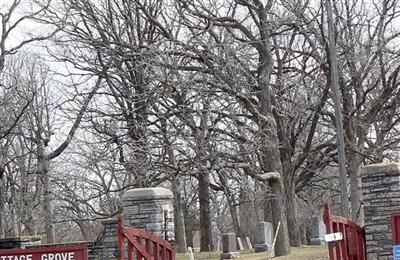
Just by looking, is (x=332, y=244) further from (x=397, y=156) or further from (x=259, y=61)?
(x=397, y=156)

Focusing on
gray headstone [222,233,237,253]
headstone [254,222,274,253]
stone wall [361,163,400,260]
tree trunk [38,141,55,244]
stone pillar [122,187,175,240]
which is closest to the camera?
stone wall [361,163,400,260]

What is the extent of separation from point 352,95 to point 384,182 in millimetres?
9274

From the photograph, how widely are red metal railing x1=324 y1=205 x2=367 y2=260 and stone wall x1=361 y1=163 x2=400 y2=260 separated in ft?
0.67

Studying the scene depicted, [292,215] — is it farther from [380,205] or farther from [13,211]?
[13,211]

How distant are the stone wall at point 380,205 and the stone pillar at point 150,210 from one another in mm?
3897

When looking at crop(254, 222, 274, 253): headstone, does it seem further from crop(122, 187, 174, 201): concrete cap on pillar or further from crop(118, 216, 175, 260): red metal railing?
crop(118, 216, 175, 260): red metal railing

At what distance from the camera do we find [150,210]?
15.1m

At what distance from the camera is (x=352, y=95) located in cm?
2280

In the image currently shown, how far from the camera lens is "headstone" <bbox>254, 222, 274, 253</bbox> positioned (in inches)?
902

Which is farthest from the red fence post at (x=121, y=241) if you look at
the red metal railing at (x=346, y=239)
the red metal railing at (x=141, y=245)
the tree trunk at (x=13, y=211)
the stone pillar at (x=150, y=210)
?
the tree trunk at (x=13, y=211)

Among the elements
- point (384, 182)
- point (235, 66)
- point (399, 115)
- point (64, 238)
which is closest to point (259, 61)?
point (235, 66)

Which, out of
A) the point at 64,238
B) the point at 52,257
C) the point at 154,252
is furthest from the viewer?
the point at 64,238

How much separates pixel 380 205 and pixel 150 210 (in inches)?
174

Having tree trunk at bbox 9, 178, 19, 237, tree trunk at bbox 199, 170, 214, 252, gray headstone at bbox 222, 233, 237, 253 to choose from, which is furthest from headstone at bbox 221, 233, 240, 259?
tree trunk at bbox 9, 178, 19, 237
